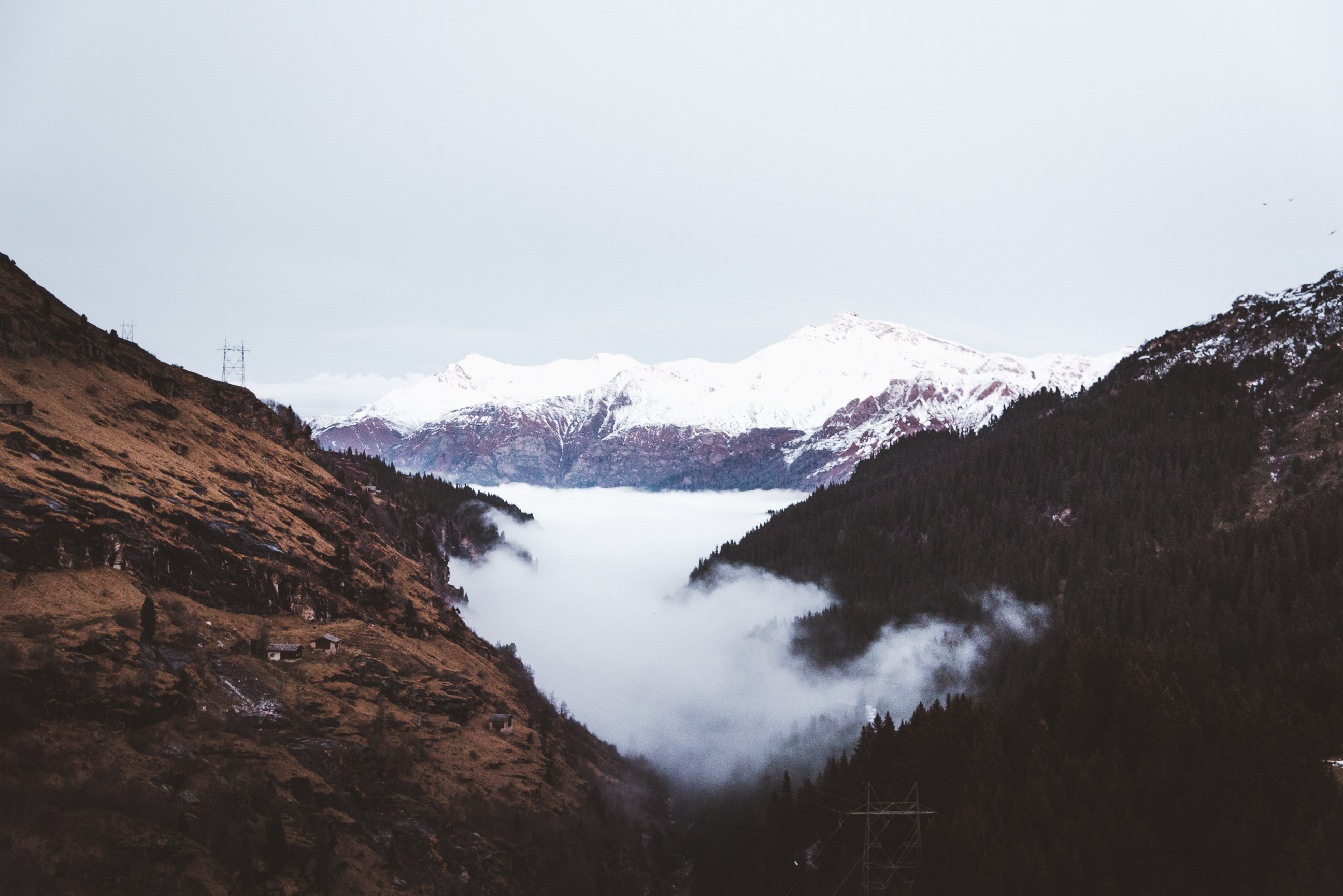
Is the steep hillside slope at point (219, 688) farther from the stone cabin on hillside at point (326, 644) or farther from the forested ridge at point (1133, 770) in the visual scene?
the forested ridge at point (1133, 770)

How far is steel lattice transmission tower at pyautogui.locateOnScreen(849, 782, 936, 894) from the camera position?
92.3m

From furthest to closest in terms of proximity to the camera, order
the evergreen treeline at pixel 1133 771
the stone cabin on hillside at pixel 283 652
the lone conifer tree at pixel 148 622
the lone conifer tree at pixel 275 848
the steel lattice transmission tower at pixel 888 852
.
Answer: the stone cabin on hillside at pixel 283 652 → the steel lattice transmission tower at pixel 888 852 → the lone conifer tree at pixel 148 622 → the evergreen treeline at pixel 1133 771 → the lone conifer tree at pixel 275 848

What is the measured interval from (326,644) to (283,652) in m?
9.32

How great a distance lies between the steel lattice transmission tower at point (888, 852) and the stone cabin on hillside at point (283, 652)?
6813 cm

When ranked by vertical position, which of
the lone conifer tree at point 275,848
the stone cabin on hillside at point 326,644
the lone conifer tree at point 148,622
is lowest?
the lone conifer tree at point 275,848

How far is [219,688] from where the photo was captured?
92188mm

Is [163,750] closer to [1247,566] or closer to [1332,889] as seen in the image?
[1332,889]

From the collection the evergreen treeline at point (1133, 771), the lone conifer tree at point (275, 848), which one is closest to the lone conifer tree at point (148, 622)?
the lone conifer tree at point (275, 848)

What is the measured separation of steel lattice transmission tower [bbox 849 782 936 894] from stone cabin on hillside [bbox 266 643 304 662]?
6813 cm

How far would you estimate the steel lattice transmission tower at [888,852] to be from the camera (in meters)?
92.3

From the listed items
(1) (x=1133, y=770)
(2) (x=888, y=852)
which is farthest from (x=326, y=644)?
(1) (x=1133, y=770)

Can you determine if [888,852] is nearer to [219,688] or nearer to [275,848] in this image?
[275,848]

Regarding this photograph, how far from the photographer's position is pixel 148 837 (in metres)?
68.4

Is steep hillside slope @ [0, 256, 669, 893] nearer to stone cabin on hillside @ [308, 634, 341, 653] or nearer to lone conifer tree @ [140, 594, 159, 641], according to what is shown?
lone conifer tree @ [140, 594, 159, 641]
